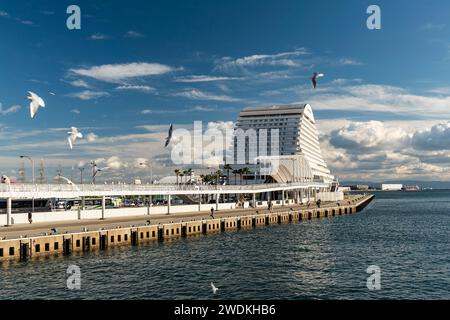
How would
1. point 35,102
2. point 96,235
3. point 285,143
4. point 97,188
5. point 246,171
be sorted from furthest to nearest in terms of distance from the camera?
point 285,143 → point 246,171 → point 97,188 → point 96,235 → point 35,102

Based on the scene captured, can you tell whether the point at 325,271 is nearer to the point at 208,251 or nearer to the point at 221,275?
the point at 221,275

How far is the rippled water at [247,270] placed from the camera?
1330 inches

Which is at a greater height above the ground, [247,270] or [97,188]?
[97,188]

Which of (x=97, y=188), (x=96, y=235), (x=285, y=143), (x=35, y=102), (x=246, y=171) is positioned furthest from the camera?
(x=285, y=143)

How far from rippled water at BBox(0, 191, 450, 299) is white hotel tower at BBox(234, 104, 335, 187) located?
98.9 m

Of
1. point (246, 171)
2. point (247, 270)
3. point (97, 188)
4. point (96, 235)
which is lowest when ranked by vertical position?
point (247, 270)

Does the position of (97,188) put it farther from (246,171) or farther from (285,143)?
(285,143)

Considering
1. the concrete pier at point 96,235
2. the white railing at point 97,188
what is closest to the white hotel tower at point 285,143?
the white railing at point 97,188

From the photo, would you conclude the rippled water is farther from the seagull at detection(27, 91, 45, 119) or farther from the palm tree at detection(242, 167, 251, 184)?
the palm tree at detection(242, 167, 251, 184)

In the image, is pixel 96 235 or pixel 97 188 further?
pixel 97 188

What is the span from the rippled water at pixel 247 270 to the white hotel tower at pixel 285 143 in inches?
3895

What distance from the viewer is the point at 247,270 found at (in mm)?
42031

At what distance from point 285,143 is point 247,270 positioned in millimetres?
138739

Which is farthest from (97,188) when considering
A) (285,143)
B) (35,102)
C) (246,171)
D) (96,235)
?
(285,143)
